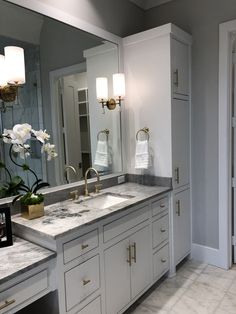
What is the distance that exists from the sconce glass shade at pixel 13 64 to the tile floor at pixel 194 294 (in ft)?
6.23

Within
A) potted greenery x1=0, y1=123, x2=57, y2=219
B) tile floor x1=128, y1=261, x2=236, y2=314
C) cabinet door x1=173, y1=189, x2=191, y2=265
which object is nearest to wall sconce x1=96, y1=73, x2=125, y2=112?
potted greenery x1=0, y1=123, x2=57, y2=219

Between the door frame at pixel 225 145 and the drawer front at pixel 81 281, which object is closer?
the drawer front at pixel 81 281

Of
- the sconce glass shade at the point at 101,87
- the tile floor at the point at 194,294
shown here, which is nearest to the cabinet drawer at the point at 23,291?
the tile floor at the point at 194,294

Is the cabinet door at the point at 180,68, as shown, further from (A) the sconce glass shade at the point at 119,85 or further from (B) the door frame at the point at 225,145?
(A) the sconce glass shade at the point at 119,85

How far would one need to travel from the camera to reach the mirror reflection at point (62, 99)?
189 centimetres

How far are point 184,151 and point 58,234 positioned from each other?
5.34 ft

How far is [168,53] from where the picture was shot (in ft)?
7.75

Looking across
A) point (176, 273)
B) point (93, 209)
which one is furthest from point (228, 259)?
point (93, 209)

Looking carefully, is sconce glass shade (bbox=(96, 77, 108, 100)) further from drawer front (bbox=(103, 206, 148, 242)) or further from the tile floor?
the tile floor

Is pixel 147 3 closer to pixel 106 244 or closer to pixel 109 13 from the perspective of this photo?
pixel 109 13

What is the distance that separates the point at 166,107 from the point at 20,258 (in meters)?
1.71

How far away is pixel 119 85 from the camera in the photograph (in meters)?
2.49

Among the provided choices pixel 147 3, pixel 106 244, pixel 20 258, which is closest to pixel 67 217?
pixel 106 244

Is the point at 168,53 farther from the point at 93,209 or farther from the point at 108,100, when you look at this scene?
the point at 93,209
